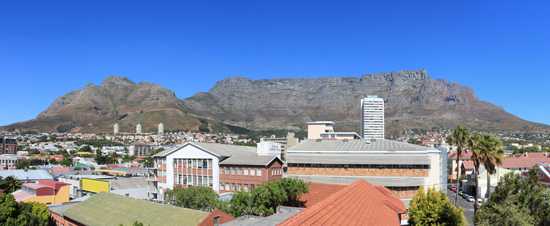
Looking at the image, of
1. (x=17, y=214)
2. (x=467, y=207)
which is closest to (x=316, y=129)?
(x=467, y=207)

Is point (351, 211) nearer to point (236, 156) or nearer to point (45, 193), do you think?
point (236, 156)

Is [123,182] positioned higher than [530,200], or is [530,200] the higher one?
Result: [530,200]

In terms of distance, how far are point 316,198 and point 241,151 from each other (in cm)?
2315

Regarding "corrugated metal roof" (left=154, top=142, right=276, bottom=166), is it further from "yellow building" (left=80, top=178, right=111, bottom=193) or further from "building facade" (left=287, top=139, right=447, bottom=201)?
"yellow building" (left=80, top=178, right=111, bottom=193)

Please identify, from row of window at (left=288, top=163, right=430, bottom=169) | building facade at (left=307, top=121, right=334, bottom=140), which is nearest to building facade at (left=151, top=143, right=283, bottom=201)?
row of window at (left=288, top=163, right=430, bottom=169)

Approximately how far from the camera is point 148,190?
251ft

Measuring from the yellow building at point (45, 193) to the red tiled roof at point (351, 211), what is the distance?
5078 cm

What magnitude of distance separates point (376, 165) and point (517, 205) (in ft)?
108

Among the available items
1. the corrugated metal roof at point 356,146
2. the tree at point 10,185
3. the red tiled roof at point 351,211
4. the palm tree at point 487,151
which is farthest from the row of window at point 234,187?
the tree at point 10,185

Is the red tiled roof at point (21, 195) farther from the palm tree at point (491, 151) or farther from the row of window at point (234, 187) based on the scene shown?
the palm tree at point (491, 151)

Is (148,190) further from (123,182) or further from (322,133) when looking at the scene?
(322,133)

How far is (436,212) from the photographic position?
34.8 meters

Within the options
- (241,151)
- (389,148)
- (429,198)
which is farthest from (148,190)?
(429,198)

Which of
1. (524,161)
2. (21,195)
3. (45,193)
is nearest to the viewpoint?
(45,193)
